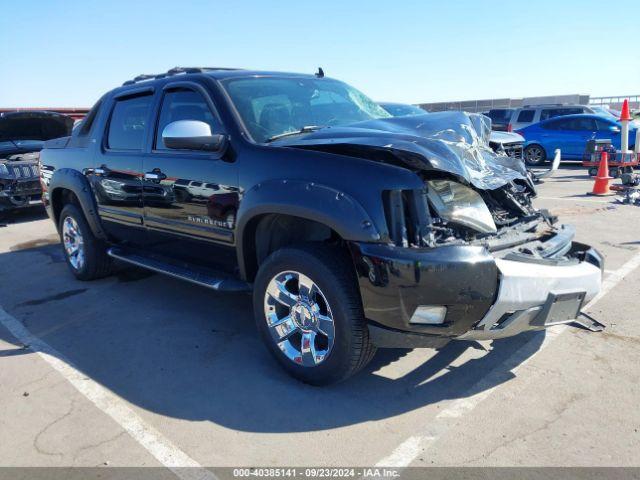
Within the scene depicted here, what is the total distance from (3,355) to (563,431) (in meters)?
3.78

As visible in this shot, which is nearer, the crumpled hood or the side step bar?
the crumpled hood

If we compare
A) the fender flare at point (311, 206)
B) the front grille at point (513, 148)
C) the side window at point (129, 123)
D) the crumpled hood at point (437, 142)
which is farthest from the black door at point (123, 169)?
the front grille at point (513, 148)

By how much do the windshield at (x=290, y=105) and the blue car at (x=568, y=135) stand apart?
11.9 meters

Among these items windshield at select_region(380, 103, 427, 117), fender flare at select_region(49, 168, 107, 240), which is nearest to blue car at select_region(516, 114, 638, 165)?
windshield at select_region(380, 103, 427, 117)

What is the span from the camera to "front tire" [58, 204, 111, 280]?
5.47 meters

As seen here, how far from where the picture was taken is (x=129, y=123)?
4.80m

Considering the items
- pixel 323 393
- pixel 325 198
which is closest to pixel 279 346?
pixel 323 393

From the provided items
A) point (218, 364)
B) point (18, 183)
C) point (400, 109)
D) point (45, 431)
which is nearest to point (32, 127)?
point (18, 183)

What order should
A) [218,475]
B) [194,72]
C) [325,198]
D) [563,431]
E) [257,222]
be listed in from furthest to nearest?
[194,72]
[257,222]
[325,198]
[563,431]
[218,475]

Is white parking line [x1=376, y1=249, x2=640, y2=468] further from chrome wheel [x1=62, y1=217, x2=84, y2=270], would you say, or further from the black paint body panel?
chrome wheel [x1=62, y1=217, x2=84, y2=270]

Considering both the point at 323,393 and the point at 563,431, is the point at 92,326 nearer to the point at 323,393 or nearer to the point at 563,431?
the point at 323,393

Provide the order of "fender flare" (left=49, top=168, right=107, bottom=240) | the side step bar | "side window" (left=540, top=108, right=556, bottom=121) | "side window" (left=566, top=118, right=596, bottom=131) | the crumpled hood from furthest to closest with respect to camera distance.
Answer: "side window" (left=540, top=108, right=556, bottom=121)
"side window" (left=566, top=118, right=596, bottom=131)
"fender flare" (left=49, top=168, right=107, bottom=240)
the side step bar
the crumpled hood

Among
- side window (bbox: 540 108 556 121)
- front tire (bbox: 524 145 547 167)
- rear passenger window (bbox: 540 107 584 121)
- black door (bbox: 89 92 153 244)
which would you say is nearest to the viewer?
black door (bbox: 89 92 153 244)

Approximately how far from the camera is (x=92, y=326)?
14.6ft
